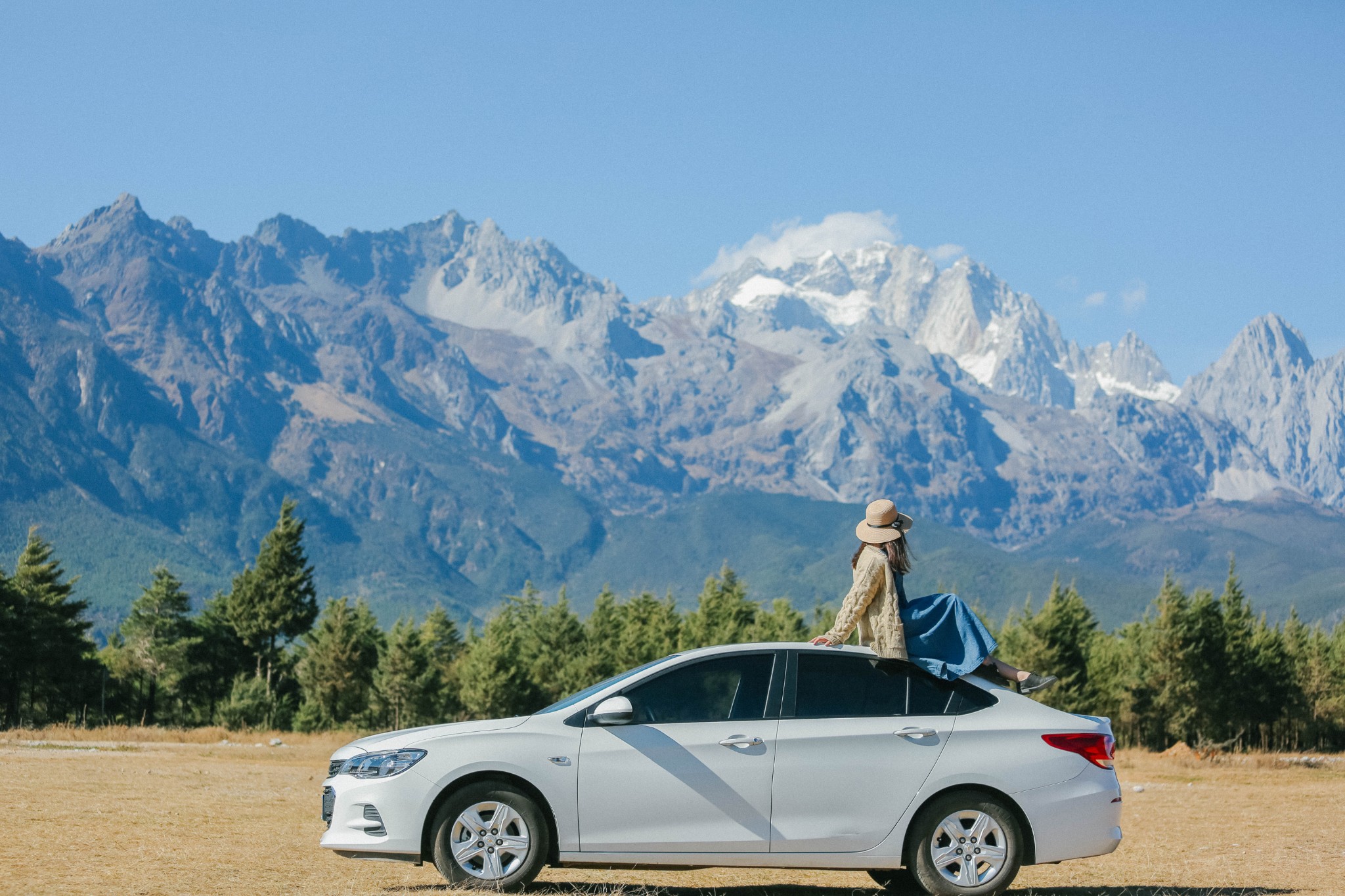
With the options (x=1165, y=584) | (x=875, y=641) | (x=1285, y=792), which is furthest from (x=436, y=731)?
(x=1165, y=584)

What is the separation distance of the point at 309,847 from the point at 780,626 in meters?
60.6

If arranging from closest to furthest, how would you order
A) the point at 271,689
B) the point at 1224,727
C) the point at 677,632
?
the point at 1224,727 → the point at 271,689 → the point at 677,632

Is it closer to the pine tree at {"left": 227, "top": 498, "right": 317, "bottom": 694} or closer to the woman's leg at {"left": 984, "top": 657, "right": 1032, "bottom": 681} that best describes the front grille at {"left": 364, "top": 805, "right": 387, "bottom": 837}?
the woman's leg at {"left": 984, "top": 657, "right": 1032, "bottom": 681}

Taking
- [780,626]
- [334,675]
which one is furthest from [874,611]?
[780,626]

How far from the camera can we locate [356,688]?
208 feet

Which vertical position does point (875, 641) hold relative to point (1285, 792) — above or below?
above

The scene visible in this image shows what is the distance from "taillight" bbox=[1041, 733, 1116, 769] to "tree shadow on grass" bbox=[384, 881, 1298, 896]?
1.34 m

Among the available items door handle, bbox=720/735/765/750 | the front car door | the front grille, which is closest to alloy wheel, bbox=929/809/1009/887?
the front car door

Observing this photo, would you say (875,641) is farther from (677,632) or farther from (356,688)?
(677,632)

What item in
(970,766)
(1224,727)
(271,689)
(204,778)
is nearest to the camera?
(970,766)

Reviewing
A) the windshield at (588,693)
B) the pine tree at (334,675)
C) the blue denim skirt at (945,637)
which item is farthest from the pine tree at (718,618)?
the blue denim skirt at (945,637)

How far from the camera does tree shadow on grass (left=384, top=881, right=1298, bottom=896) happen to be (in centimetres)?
987

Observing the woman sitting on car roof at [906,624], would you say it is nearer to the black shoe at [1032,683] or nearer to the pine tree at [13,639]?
the black shoe at [1032,683]

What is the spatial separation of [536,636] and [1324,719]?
43.4m
